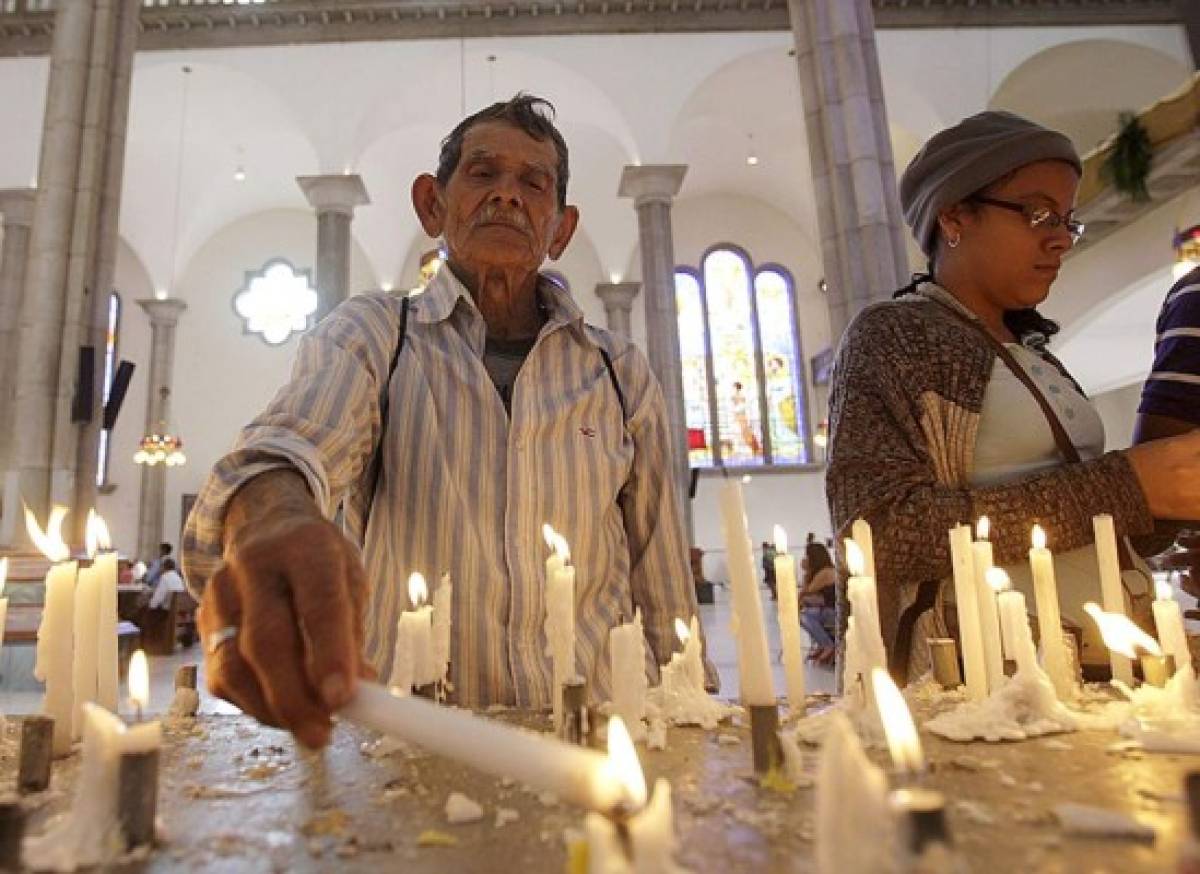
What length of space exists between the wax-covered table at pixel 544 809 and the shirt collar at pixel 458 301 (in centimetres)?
93

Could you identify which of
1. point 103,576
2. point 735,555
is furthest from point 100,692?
point 735,555

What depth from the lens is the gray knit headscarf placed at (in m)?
1.67

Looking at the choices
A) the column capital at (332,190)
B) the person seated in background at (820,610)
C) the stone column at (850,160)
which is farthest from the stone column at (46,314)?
the person seated in background at (820,610)

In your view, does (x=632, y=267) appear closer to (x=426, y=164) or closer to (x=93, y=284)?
(x=426, y=164)

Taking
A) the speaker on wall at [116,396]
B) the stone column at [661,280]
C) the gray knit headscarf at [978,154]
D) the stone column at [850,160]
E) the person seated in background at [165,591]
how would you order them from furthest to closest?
the stone column at [661,280]
the person seated in background at [165,591]
the speaker on wall at [116,396]
the stone column at [850,160]
the gray knit headscarf at [978,154]

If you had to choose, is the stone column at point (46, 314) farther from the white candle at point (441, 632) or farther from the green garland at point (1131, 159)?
the green garland at point (1131, 159)

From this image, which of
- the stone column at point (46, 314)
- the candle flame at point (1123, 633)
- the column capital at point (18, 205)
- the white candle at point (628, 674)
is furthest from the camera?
the column capital at point (18, 205)

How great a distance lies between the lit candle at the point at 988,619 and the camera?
46.8 inches

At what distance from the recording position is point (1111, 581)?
1.25 meters

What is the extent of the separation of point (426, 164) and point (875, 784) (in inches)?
689

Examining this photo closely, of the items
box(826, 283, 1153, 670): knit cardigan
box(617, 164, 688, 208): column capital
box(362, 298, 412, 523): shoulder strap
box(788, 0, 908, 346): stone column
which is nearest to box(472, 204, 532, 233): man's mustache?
box(362, 298, 412, 523): shoulder strap

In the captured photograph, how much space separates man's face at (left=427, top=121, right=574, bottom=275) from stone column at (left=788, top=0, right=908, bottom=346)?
18.1 feet

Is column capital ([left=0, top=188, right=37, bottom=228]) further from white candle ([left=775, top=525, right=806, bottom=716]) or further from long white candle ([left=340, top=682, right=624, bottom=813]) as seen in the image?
long white candle ([left=340, top=682, right=624, bottom=813])

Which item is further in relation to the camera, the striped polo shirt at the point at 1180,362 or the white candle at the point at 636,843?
the striped polo shirt at the point at 1180,362
